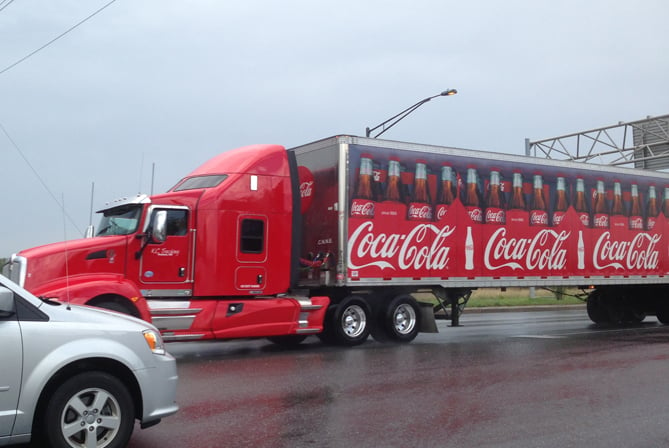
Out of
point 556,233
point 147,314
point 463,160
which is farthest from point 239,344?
point 556,233

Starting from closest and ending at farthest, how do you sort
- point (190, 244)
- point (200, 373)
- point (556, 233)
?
point (200, 373)
point (190, 244)
point (556, 233)

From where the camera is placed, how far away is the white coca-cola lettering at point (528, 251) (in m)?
15.4

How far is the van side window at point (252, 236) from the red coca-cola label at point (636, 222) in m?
10.3

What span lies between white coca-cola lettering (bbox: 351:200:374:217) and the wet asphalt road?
8.13 feet

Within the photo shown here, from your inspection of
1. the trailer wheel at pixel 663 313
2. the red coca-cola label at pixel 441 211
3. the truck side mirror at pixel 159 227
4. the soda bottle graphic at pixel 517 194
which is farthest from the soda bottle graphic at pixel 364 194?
the trailer wheel at pixel 663 313

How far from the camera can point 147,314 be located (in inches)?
421

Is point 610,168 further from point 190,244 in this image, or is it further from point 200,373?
point 200,373

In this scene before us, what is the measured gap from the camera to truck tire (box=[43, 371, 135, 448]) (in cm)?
507

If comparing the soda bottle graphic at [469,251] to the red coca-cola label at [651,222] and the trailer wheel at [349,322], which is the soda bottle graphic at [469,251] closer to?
the trailer wheel at [349,322]

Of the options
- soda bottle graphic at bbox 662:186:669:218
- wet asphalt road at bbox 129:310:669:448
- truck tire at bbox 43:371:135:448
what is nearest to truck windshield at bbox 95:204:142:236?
wet asphalt road at bbox 129:310:669:448

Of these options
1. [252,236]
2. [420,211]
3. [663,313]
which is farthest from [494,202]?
[663,313]

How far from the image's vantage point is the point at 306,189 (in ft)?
46.2

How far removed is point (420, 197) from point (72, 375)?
391 inches

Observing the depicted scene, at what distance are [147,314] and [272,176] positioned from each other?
3597 mm
